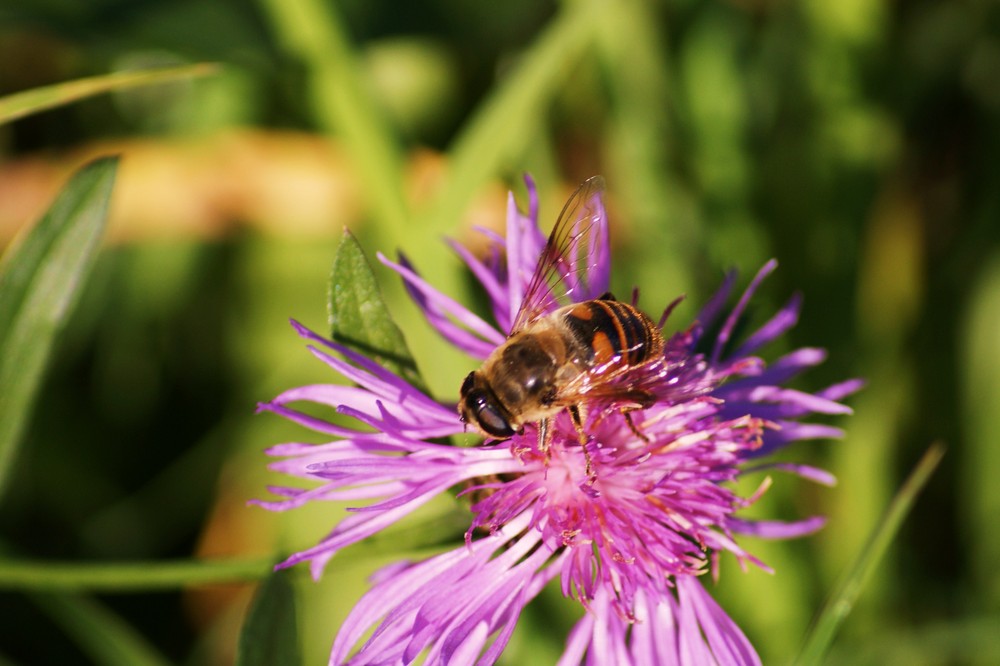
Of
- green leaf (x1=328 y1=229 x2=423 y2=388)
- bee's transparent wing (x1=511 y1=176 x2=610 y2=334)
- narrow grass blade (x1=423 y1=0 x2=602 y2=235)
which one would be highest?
narrow grass blade (x1=423 y1=0 x2=602 y2=235)

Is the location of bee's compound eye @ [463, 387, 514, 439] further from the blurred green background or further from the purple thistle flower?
the blurred green background

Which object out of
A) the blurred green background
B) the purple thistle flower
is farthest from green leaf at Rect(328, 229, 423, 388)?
the blurred green background

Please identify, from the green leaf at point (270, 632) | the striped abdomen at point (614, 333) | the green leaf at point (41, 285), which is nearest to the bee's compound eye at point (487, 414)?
the striped abdomen at point (614, 333)

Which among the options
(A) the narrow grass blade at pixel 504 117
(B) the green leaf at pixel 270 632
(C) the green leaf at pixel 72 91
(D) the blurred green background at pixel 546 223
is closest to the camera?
(B) the green leaf at pixel 270 632

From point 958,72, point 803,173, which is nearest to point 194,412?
point 803,173

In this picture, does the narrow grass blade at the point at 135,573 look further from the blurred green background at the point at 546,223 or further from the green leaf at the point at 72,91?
the blurred green background at the point at 546,223

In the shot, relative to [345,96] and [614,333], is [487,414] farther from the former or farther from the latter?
[345,96]

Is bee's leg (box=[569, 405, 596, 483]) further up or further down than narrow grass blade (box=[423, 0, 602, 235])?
further down
